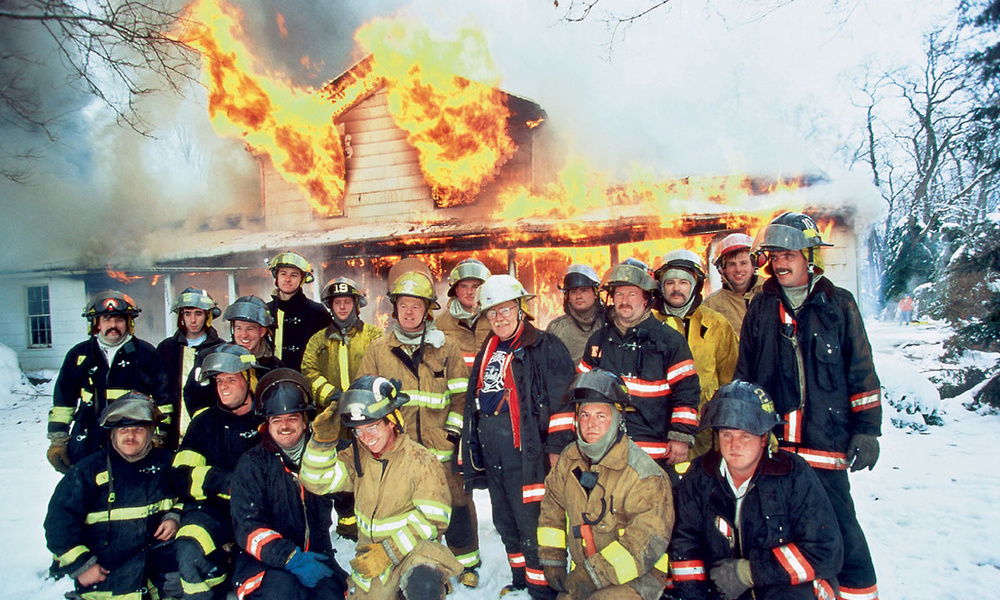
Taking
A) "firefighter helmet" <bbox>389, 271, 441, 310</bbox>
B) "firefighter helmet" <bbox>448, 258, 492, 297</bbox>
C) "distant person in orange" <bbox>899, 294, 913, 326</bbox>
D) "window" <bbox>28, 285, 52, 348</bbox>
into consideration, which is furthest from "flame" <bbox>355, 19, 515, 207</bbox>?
"distant person in orange" <bbox>899, 294, 913, 326</bbox>

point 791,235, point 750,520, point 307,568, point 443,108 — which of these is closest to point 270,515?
point 307,568

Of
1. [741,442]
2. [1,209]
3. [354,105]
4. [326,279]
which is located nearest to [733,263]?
[741,442]

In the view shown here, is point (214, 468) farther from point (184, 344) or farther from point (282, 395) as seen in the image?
point (184, 344)

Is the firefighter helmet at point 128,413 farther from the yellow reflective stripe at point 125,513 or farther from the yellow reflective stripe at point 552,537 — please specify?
the yellow reflective stripe at point 552,537

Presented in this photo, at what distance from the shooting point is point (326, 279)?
11.8 m

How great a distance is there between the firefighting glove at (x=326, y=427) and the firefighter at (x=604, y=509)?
1.33 metres

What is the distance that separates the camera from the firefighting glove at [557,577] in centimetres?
283

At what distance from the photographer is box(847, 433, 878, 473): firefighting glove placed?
9.21 feet

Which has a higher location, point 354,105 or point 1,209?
point 354,105

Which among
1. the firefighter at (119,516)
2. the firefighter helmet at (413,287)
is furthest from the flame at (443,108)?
the firefighter at (119,516)

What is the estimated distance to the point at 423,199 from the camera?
38.0 feet

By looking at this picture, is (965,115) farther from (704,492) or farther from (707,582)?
(707,582)

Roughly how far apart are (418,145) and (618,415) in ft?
32.4

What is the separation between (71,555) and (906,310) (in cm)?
3312
